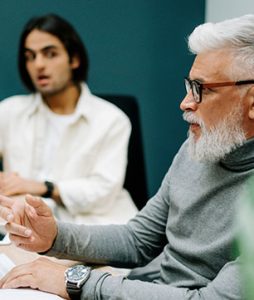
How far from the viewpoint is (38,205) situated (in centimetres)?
133

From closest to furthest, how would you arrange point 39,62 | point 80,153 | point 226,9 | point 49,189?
point 49,189, point 80,153, point 39,62, point 226,9

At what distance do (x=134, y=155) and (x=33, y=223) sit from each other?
51.7 inches

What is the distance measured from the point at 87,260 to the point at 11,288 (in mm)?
278

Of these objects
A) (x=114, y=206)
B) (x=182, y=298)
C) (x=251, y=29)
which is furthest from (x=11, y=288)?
(x=114, y=206)

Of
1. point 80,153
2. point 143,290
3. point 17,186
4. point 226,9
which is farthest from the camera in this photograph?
point 226,9

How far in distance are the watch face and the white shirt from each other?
1137 mm

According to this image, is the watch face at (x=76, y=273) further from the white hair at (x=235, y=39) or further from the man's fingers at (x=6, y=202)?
the white hair at (x=235, y=39)

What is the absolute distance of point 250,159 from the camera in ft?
4.06

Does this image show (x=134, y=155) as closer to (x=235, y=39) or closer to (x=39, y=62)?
(x=39, y=62)

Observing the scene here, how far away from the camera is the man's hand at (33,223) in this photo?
1319 mm

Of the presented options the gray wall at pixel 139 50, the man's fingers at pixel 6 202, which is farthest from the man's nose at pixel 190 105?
the gray wall at pixel 139 50

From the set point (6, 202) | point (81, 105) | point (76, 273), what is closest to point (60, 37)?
point (81, 105)

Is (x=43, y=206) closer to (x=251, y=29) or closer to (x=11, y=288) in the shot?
(x=11, y=288)

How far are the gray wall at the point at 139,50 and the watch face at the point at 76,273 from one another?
2.04m
